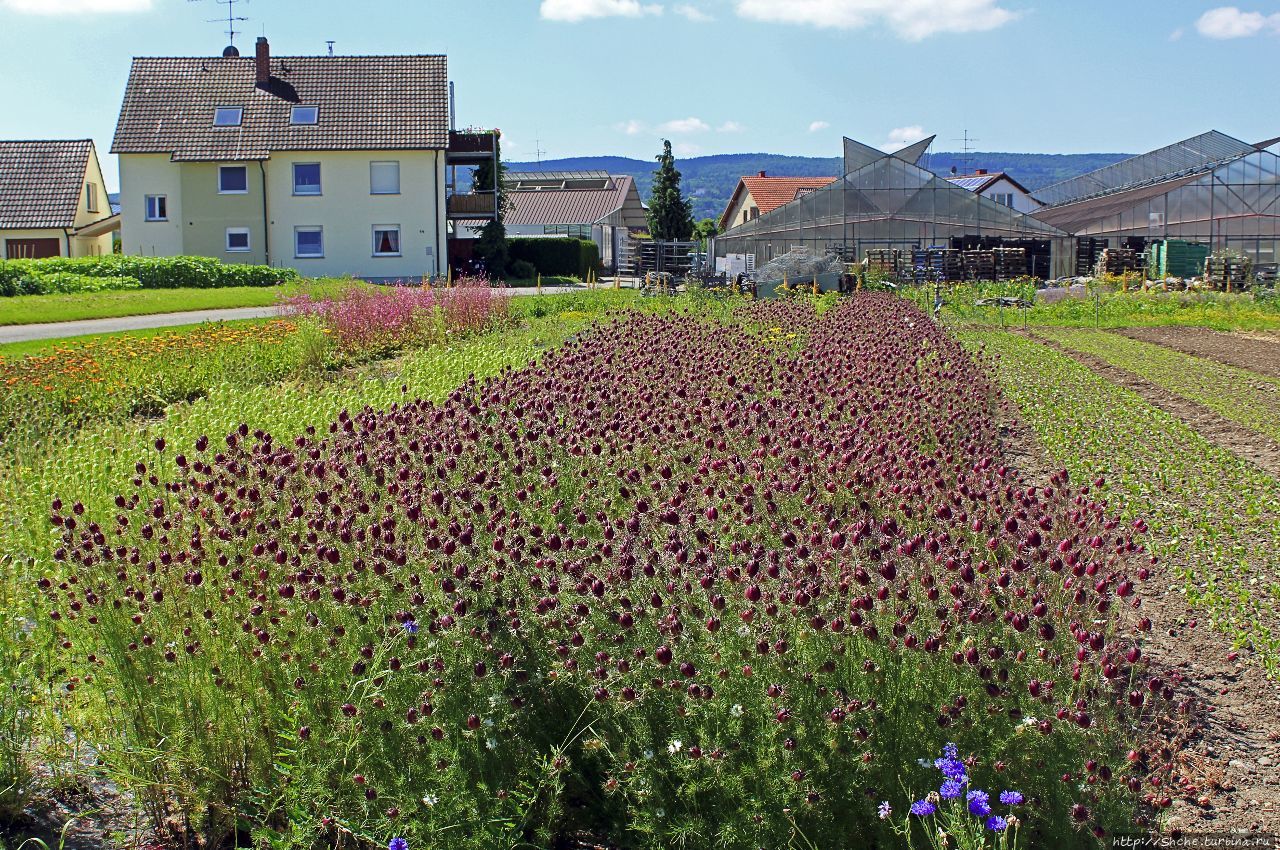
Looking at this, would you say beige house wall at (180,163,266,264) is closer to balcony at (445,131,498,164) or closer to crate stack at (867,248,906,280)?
balcony at (445,131,498,164)

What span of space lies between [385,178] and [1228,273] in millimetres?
26443

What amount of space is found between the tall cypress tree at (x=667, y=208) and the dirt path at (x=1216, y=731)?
56.7m

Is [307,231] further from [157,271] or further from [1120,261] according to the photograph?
[1120,261]

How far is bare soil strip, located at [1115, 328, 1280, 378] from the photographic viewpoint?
1550 centimetres

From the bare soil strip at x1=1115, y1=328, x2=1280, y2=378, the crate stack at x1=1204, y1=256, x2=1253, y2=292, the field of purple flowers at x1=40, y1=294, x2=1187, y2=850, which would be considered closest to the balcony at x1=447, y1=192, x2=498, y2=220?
the crate stack at x1=1204, y1=256, x2=1253, y2=292

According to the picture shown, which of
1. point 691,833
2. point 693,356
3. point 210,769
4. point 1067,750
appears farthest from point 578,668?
point 693,356

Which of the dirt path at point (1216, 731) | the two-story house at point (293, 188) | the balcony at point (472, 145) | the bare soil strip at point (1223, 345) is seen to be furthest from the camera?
the balcony at point (472, 145)

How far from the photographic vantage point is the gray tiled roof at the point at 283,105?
40344 millimetres

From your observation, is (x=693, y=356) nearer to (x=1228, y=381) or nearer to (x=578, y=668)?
(x=578, y=668)

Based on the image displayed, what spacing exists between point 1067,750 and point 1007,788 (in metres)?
0.19

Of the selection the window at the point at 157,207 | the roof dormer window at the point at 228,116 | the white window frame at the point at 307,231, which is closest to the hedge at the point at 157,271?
the white window frame at the point at 307,231

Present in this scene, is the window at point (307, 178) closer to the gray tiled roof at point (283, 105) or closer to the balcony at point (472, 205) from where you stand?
the gray tiled roof at point (283, 105)

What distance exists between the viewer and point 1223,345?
18.2 meters

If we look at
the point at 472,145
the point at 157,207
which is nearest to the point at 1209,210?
the point at 472,145
